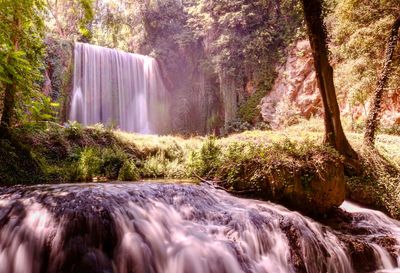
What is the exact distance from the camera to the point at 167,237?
14.3 feet

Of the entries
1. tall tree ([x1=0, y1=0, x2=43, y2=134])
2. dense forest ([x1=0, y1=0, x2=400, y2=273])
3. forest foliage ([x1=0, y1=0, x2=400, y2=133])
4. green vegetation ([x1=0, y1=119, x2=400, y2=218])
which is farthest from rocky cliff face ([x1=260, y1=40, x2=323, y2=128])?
tall tree ([x1=0, y1=0, x2=43, y2=134])

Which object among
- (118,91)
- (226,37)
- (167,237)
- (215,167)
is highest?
(226,37)

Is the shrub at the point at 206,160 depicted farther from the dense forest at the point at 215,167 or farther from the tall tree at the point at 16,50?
the tall tree at the point at 16,50

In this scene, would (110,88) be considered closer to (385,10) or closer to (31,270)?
(385,10)

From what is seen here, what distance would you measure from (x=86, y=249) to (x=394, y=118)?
52.7 feet

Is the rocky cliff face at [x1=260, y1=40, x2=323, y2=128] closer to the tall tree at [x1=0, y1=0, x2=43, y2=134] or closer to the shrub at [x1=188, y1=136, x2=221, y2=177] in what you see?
the shrub at [x1=188, y1=136, x2=221, y2=177]

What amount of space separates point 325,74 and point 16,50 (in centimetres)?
745

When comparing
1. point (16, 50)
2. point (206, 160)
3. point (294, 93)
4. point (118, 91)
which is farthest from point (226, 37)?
point (16, 50)

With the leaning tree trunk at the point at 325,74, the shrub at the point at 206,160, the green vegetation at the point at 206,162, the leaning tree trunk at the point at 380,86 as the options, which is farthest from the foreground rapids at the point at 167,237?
the leaning tree trunk at the point at 380,86

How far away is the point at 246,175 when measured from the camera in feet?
22.9

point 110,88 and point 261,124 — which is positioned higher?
point 110,88

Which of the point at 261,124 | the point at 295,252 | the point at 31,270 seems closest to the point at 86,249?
the point at 31,270

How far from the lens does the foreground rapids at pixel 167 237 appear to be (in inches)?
142

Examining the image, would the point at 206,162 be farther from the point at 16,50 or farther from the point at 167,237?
the point at 16,50
